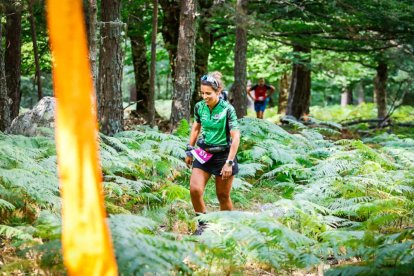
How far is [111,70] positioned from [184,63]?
1717 millimetres

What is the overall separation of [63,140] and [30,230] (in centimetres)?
87

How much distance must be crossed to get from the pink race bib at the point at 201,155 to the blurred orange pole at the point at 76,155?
182 cm

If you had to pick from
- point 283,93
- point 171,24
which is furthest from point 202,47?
point 283,93

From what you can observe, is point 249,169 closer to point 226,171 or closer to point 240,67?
point 226,171

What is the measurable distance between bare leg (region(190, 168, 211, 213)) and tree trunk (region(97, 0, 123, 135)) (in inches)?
205

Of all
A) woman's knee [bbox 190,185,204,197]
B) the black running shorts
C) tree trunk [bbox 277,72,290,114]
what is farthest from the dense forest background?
tree trunk [bbox 277,72,290,114]

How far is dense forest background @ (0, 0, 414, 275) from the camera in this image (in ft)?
15.6

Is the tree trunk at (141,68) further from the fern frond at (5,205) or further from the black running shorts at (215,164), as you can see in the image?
the fern frond at (5,205)

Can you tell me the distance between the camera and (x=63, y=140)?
513cm

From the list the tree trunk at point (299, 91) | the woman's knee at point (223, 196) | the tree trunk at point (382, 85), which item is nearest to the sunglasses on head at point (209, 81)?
the woman's knee at point (223, 196)

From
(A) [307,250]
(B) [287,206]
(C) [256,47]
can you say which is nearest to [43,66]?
(C) [256,47]

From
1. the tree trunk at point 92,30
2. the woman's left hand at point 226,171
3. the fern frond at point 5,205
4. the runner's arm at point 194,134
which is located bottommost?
the fern frond at point 5,205

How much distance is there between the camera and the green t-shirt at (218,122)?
677 cm

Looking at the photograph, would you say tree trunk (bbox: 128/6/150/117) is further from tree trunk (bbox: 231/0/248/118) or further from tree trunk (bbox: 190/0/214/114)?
tree trunk (bbox: 231/0/248/118)
